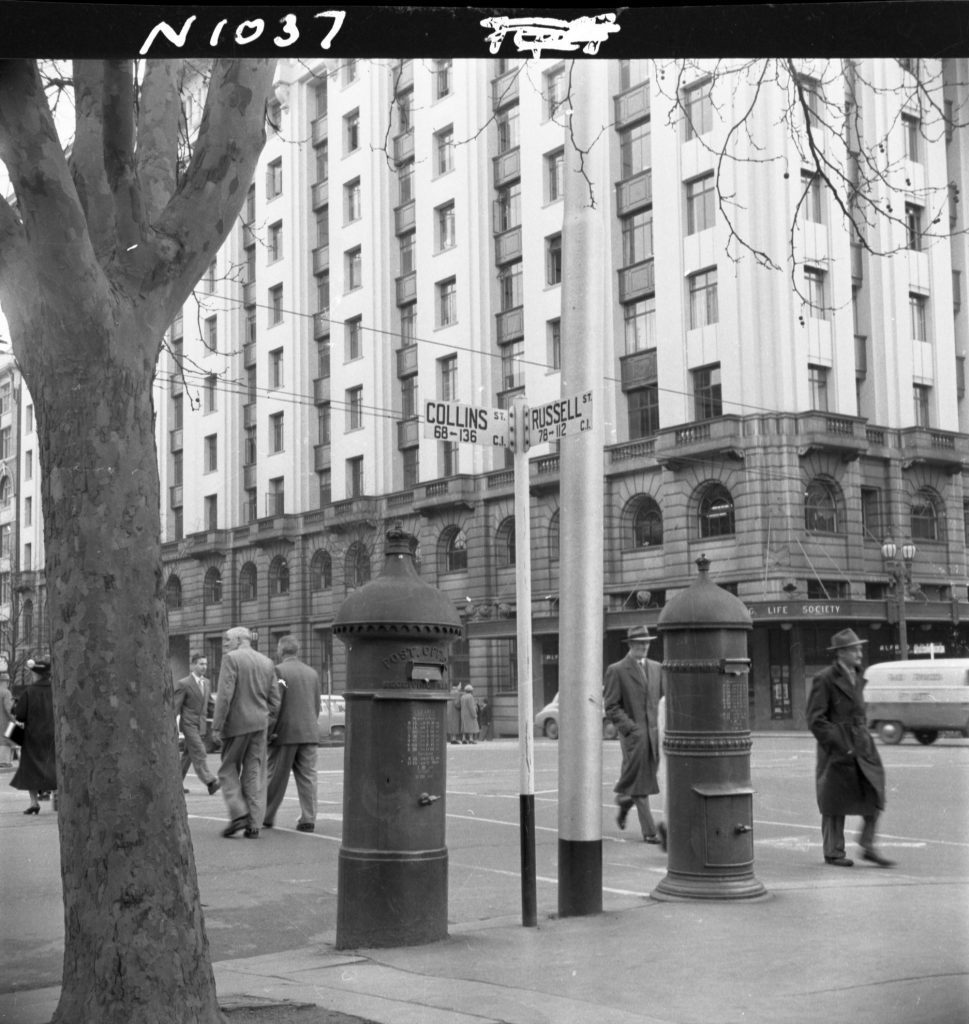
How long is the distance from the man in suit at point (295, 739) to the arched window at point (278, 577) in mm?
11103

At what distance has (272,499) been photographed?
18.8 m

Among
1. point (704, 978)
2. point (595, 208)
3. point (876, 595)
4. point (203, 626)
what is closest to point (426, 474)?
point (203, 626)

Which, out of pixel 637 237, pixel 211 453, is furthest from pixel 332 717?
pixel 211 453

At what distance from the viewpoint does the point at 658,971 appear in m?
6.23

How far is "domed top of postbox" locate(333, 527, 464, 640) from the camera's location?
7.25 m

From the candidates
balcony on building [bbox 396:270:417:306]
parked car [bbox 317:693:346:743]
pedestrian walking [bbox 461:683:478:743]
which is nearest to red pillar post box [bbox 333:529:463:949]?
balcony on building [bbox 396:270:417:306]

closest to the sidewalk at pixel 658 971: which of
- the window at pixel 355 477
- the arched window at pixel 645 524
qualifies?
the window at pixel 355 477

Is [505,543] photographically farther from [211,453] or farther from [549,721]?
[211,453]

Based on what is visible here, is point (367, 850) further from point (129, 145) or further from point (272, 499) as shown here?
point (272, 499)

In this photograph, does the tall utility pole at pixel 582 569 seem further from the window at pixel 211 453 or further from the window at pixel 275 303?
the window at pixel 211 453

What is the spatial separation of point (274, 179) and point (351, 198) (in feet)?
3.47

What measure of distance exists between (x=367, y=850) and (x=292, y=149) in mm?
6068

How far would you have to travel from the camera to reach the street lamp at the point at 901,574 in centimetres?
2380

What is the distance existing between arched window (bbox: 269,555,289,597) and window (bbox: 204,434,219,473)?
8841mm
